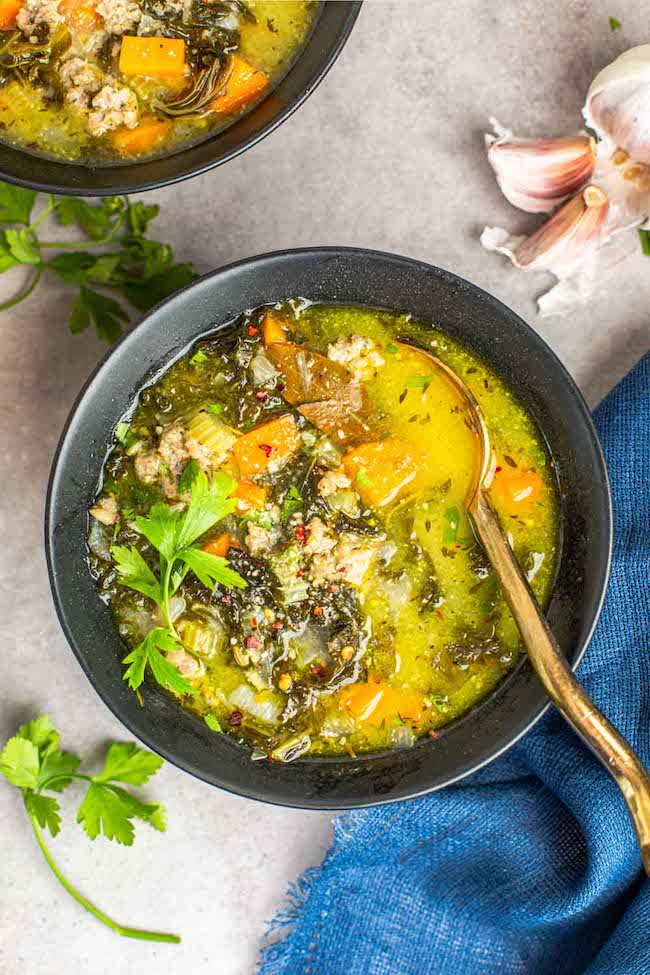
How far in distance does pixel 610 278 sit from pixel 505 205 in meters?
0.50

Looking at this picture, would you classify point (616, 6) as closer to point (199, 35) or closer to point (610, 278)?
point (610, 278)

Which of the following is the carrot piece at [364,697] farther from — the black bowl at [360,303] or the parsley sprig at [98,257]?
the parsley sprig at [98,257]

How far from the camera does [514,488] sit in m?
3.18

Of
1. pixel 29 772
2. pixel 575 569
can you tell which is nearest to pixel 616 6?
pixel 575 569

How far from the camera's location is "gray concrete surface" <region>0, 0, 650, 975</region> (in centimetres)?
367

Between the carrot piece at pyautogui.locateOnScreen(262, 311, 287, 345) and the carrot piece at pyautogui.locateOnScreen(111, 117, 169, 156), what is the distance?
2.36ft

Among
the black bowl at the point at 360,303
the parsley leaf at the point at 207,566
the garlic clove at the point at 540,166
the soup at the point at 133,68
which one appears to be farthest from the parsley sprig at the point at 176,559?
the garlic clove at the point at 540,166

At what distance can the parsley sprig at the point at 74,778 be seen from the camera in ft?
11.6

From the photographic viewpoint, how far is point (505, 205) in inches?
145

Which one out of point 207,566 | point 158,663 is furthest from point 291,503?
point 158,663

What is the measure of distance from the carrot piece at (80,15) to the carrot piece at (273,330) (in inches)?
45.5

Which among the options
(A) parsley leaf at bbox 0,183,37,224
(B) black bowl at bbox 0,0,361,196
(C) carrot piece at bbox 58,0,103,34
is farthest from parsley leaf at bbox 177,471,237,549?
(C) carrot piece at bbox 58,0,103,34

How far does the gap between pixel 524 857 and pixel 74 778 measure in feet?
5.88

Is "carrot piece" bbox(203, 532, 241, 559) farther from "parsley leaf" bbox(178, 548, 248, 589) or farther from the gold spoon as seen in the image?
the gold spoon
